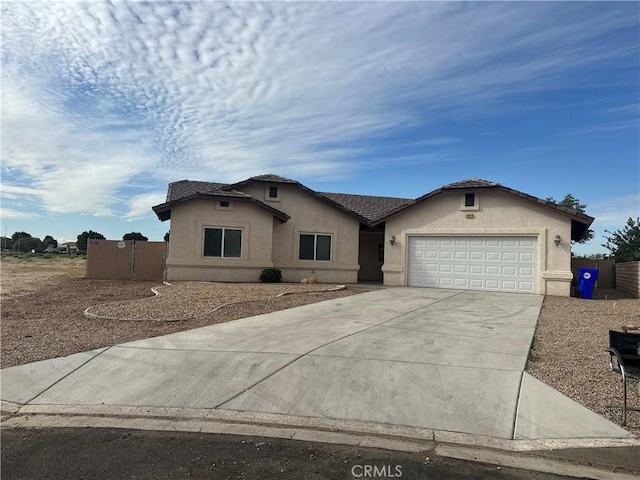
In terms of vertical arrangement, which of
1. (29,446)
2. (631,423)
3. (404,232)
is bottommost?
(29,446)

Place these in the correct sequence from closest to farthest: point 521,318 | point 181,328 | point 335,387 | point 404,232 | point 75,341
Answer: point 335,387
point 75,341
point 181,328
point 521,318
point 404,232

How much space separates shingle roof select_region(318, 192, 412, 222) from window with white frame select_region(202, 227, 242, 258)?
6630 mm

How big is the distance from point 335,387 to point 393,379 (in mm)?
815

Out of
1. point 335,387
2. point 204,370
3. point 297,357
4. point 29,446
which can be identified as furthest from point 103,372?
point 335,387

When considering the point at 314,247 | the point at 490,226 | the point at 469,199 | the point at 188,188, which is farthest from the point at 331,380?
the point at 188,188

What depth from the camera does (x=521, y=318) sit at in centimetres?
1107

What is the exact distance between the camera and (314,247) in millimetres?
22359

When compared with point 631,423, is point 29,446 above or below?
below

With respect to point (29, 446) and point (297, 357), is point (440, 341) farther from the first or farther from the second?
point (29, 446)

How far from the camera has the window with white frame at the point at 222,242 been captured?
20469mm

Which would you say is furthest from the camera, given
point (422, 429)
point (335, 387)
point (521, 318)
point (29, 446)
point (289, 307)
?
point (289, 307)

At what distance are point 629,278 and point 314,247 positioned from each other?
13.9 meters

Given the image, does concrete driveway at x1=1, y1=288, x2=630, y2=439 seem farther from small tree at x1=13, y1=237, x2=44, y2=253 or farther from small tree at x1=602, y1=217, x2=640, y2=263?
small tree at x1=13, y1=237, x2=44, y2=253

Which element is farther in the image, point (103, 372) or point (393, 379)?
point (103, 372)
